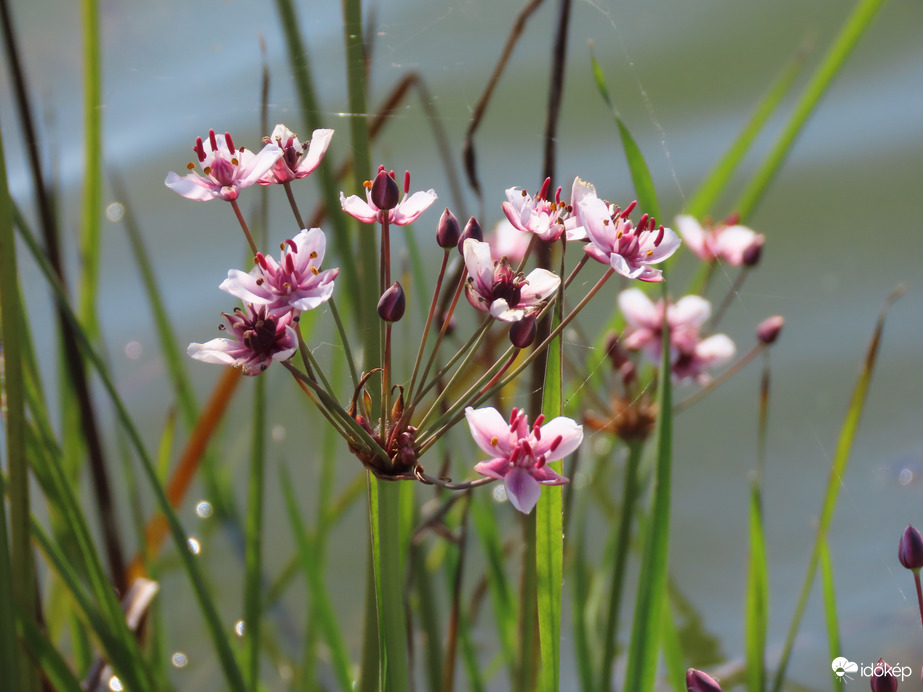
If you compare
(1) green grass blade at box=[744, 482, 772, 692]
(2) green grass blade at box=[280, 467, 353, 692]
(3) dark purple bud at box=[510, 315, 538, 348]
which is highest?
(3) dark purple bud at box=[510, 315, 538, 348]

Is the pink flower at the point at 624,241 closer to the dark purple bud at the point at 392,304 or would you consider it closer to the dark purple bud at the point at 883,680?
the dark purple bud at the point at 392,304

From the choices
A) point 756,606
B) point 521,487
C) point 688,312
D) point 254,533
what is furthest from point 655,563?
point 688,312

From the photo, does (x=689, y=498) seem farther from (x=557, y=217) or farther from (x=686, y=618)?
(x=557, y=217)

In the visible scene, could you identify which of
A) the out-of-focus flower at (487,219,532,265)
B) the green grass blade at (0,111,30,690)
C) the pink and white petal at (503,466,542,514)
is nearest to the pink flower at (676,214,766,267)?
the out-of-focus flower at (487,219,532,265)

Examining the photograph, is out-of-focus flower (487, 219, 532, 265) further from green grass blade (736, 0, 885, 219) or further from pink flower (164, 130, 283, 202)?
pink flower (164, 130, 283, 202)

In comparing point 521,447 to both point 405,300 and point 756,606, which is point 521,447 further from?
point 756,606

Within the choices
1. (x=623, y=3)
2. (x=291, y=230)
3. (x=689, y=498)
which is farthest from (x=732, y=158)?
(x=623, y=3)
